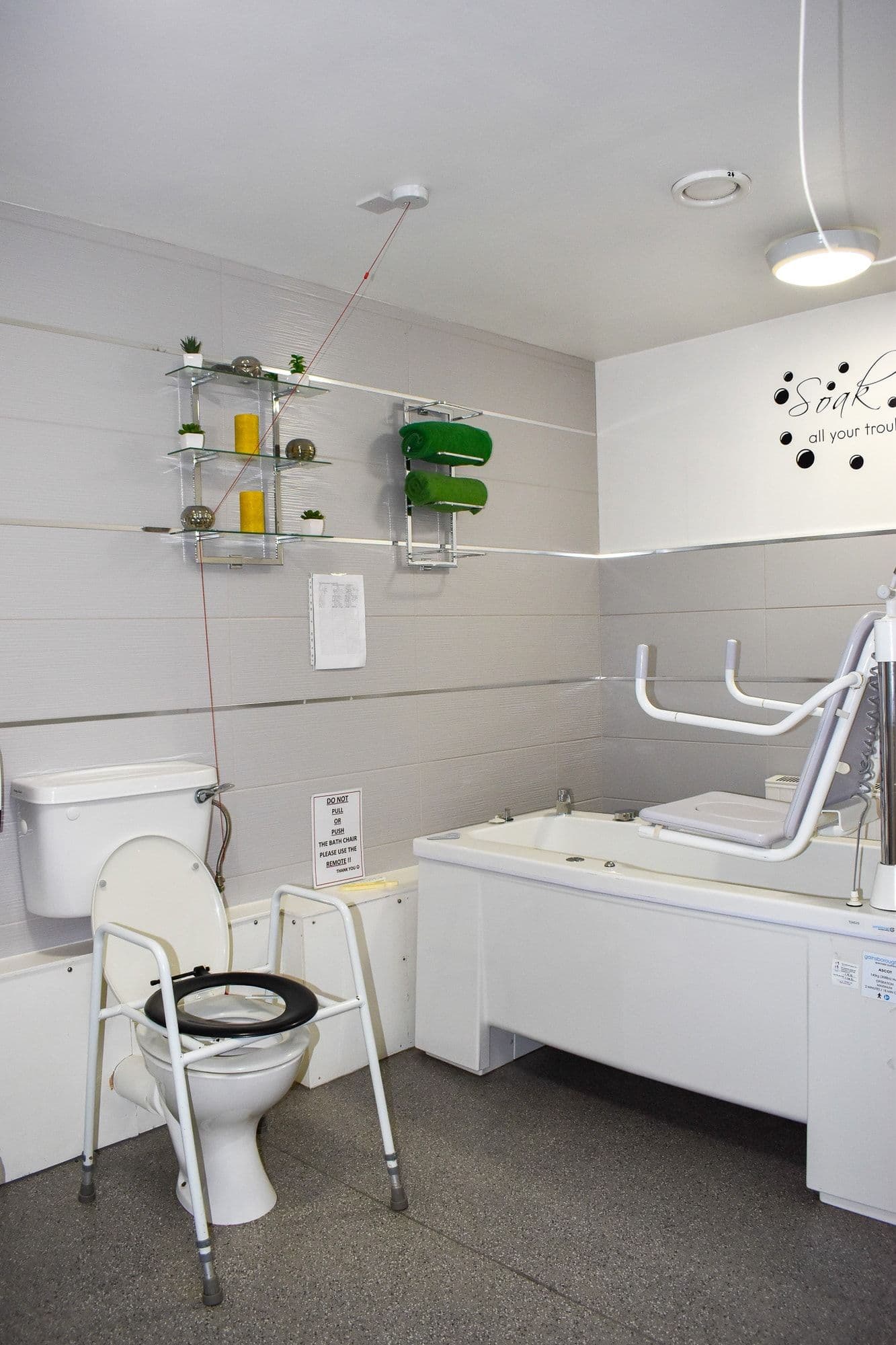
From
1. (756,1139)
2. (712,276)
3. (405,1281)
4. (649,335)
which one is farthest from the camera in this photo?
(649,335)

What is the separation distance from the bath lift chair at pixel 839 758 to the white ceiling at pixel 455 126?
1.11m

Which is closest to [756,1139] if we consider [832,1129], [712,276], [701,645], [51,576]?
[832,1129]

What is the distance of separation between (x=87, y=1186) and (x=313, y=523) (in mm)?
1878

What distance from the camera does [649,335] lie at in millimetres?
3990

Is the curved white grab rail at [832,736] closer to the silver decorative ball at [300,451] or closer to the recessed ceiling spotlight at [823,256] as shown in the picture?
the recessed ceiling spotlight at [823,256]

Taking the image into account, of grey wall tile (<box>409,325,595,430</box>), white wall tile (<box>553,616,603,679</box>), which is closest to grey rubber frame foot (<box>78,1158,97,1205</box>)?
white wall tile (<box>553,616,603,679</box>)

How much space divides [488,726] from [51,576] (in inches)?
69.4

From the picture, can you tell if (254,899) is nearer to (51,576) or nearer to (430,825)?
(430,825)

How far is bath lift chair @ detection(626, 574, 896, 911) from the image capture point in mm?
2184

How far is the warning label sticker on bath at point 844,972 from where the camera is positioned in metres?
2.31

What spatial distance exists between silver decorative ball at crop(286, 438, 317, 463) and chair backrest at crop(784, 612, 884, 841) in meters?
1.66

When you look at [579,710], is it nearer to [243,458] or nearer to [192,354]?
[243,458]

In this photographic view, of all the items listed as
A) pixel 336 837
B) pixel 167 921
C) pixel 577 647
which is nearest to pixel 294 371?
pixel 336 837

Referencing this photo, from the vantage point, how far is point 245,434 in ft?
9.89
